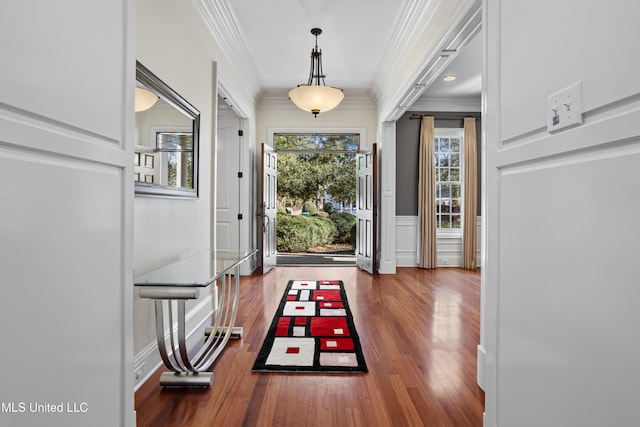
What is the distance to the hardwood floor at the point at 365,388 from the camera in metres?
1.64

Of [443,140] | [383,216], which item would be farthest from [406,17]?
[443,140]

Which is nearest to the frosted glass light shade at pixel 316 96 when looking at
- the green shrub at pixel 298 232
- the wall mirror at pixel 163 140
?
the wall mirror at pixel 163 140

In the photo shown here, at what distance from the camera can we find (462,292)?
4.12 meters

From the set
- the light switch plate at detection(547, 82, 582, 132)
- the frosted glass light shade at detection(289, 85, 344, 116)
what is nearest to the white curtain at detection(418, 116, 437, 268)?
the frosted glass light shade at detection(289, 85, 344, 116)

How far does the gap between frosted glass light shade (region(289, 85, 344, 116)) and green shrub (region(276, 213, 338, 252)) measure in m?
5.76

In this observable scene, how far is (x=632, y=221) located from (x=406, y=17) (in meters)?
3.17

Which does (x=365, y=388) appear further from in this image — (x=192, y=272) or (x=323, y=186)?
(x=323, y=186)

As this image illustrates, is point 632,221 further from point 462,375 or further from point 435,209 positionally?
point 435,209

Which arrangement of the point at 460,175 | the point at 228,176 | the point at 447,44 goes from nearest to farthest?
1. the point at 447,44
2. the point at 228,176
3. the point at 460,175

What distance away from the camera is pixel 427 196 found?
18.5ft

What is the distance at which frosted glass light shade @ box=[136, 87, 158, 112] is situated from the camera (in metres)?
1.85

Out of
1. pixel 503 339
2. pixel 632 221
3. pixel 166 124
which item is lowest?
pixel 503 339

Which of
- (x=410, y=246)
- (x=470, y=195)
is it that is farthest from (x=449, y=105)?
(x=410, y=246)

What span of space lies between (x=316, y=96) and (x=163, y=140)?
5.86 ft
